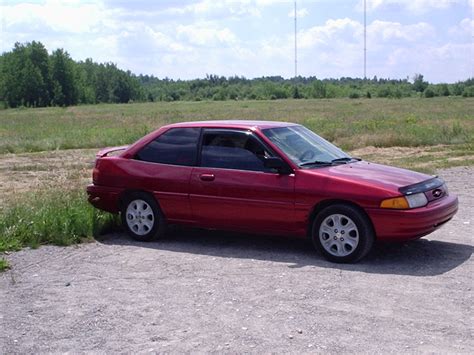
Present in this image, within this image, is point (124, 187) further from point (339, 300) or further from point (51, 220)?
point (339, 300)

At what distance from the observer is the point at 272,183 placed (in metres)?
7.37

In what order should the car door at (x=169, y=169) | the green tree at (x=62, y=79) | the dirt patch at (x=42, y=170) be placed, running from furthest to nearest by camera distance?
the green tree at (x=62, y=79) → the dirt patch at (x=42, y=170) → the car door at (x=169, y=169)

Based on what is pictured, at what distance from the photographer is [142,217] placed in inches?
327

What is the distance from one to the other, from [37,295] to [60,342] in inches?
50.2

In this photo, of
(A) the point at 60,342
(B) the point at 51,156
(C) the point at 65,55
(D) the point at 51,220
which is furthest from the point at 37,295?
(C) the point at 65,55

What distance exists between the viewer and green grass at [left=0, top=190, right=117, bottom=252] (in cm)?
807

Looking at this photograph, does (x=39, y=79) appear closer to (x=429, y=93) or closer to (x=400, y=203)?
(x=429, y=93)

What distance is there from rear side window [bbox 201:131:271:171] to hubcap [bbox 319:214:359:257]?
3.10 ft

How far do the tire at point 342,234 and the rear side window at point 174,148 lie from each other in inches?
69.9

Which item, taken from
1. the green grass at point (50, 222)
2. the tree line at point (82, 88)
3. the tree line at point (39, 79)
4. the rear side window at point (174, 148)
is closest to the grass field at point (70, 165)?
the green grass at point (50, 222)

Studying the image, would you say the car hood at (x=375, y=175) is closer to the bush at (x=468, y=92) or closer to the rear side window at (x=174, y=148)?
the rear side window at (x=174, y=148)

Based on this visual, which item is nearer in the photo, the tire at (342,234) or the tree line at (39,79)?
the tire at (342,234)

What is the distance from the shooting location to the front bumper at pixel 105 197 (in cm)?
848

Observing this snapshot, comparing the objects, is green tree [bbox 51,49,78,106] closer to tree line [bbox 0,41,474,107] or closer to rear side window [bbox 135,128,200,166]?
tree line [bbox 0,41,474,107]
